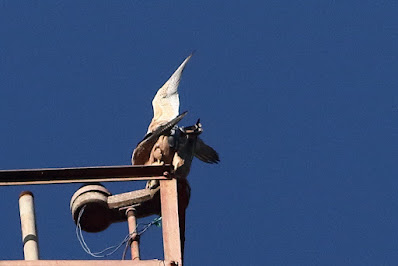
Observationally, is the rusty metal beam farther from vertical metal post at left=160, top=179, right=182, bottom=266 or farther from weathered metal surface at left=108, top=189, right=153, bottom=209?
weathered metal surface at left=108, top=189, right=153, bottom=209

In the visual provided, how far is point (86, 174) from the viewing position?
23.3 m

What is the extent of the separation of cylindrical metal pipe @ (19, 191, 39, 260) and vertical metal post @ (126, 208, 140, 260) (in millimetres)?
970

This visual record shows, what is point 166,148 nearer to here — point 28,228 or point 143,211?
point 143,211

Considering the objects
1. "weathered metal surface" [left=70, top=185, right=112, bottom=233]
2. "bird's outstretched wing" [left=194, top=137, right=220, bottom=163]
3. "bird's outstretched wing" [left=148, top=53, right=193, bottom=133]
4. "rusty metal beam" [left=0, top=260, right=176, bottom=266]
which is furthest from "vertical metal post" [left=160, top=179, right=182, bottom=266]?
"bird's outstretched wing" [left=148, top=53, right=193, bottom=133]

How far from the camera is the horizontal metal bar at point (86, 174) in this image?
2322cm

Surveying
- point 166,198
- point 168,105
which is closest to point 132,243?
point 166,198

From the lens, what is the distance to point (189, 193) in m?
23.4

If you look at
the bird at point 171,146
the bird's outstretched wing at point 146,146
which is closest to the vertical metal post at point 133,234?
the bird at point 171,146

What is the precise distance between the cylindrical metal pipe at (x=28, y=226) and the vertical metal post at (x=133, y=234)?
0.97 m

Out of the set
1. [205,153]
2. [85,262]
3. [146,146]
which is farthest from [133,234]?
[205,153]

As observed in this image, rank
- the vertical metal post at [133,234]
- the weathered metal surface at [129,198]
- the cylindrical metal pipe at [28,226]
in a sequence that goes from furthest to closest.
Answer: the weathered metal surface at [129,198] → the vertical metal post at [133,234] → the cylindrical metal pipe at [28,226]

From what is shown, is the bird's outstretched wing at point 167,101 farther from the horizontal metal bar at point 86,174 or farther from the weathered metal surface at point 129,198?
the horizontal metal bar at point 86,174

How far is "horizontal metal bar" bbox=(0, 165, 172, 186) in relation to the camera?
914 inches

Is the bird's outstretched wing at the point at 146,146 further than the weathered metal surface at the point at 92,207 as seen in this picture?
Yes
